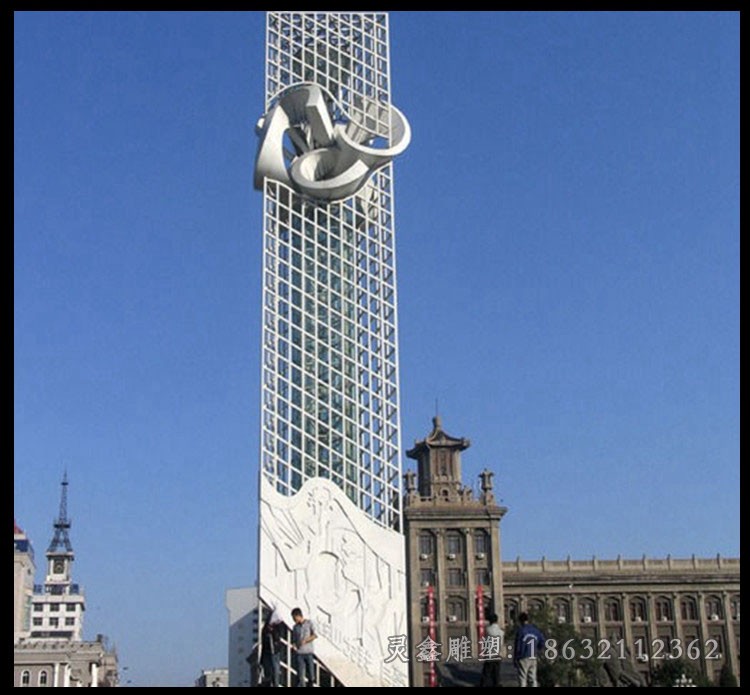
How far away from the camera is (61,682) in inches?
2191

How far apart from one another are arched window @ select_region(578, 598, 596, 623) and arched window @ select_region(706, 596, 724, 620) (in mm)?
6230

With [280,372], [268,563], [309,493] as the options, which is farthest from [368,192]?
[268,563]

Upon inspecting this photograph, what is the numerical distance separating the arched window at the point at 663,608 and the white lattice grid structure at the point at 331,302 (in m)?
33.4

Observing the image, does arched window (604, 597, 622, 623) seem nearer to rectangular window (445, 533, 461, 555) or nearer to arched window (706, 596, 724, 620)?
arched window (706, 596, 724, 620)

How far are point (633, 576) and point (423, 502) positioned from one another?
12743 mm

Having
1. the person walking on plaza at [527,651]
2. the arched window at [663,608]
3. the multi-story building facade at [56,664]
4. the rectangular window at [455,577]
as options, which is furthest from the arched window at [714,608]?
the person walking on plaza at [527,651]

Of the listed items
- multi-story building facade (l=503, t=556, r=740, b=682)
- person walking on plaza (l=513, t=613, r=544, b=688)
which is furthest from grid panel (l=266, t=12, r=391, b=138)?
multi-story building facade (l=503, t=556, r=740, b=682)

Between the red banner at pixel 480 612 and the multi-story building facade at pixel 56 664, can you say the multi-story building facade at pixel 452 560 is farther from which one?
the multi-story building facade at pixel 56 664

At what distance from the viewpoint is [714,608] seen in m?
61.6

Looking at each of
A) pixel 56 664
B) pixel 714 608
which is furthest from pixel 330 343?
pixel 714 608

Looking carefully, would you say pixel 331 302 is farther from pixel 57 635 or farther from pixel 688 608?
pixel 57 635

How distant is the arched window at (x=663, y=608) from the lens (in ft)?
202
